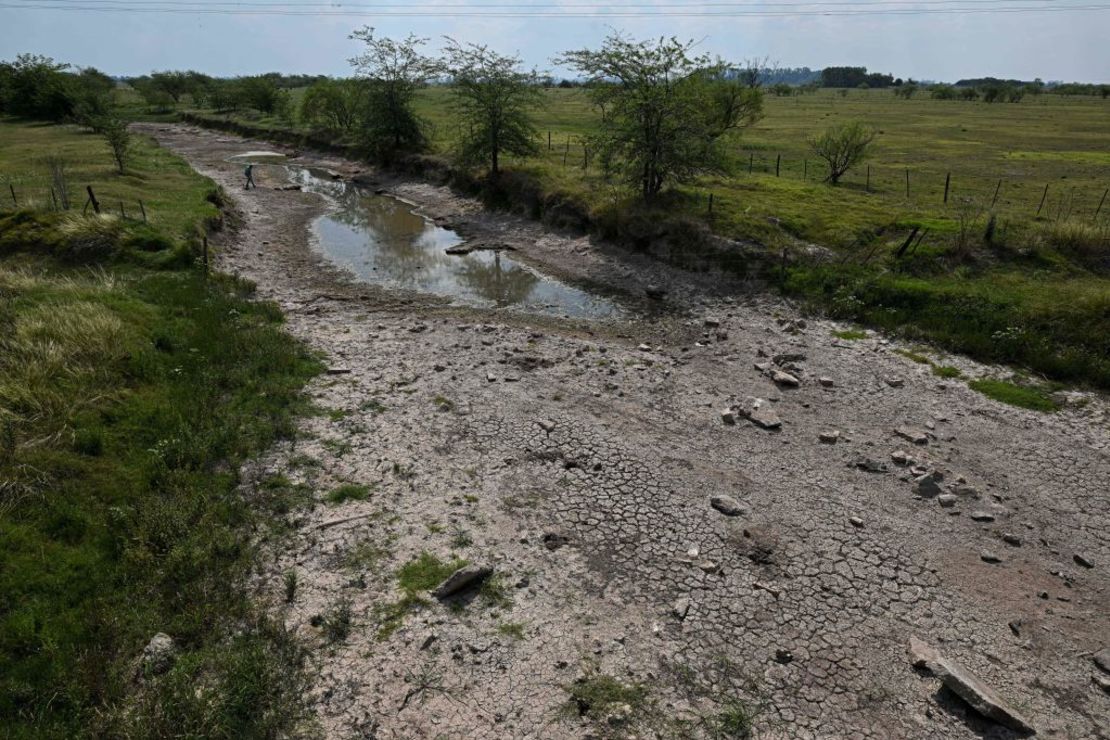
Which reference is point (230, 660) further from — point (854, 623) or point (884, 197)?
point (884, 197)

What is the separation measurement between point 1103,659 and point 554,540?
9108mm

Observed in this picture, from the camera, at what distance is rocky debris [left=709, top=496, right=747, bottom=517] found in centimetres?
1293

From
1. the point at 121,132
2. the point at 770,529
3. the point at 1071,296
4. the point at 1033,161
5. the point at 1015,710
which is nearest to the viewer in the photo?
the point at 1015,710

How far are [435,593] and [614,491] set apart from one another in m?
4.66

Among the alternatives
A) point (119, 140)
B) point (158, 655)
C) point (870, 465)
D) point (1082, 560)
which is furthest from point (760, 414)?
point (119, 140)

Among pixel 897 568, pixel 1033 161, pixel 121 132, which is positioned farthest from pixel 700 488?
pixel 1033 161

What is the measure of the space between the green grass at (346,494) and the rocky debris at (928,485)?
1236cm

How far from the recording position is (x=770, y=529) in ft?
40.9

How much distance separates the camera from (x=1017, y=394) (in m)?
17.4

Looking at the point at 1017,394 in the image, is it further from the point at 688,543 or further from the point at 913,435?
the point at 688,543

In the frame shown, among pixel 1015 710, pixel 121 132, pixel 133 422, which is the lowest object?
pixel 1015 710

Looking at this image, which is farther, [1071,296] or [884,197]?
[884,197]

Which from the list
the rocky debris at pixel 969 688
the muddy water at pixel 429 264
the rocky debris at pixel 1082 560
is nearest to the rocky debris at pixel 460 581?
the rocky debris at pixel 969 688

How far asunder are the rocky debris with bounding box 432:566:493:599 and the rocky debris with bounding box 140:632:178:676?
4010mm
